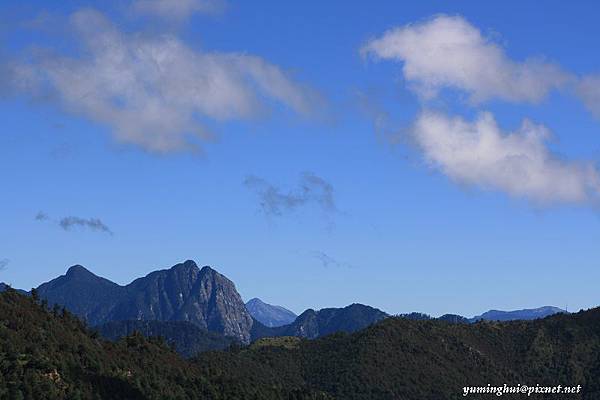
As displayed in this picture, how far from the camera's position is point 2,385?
192 m

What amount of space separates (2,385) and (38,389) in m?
8.77

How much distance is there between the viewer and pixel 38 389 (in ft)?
650
